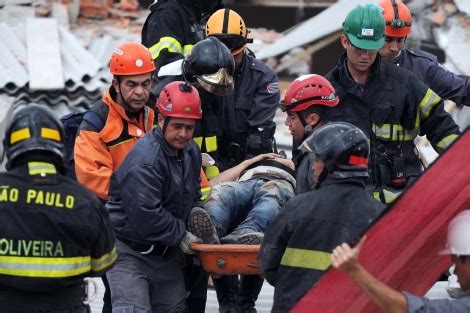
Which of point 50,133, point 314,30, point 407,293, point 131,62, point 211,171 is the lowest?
point 314,30

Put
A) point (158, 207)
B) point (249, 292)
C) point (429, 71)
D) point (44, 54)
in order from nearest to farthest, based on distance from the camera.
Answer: point (158, 207) → point (249, 292) → point (429, 71) → point (44, 54)

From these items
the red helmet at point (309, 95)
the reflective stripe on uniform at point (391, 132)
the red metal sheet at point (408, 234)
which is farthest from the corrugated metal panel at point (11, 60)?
the red metal sheet at point (408, 234)

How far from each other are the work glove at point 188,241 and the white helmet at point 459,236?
2.21m

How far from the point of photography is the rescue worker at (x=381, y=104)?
7871mm

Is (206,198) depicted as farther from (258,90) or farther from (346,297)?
(346,297)

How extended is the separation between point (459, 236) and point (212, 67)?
2.88 m

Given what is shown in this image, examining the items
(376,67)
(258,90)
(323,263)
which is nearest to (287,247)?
(323,263)

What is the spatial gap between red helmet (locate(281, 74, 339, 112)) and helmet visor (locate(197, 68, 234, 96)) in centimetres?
52

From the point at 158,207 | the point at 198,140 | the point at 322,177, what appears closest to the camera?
the point at 322,177

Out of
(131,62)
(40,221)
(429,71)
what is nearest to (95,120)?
(131,62)

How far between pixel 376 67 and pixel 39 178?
275cm

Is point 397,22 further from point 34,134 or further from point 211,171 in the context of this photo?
point 34,134

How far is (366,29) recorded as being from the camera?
25.6 feet

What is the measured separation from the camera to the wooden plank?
1438 cm
